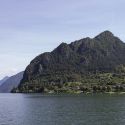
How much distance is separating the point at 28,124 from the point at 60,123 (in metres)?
9.94

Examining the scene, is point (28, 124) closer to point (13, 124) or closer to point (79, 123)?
point (13, 124)

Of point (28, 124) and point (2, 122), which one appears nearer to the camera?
point (28, 124)

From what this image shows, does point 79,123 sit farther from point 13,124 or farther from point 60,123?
point 13,124

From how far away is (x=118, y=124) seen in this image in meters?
104

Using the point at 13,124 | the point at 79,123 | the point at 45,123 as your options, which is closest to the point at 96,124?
the point at 79,123

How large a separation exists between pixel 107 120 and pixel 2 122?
34198 mm

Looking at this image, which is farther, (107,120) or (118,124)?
(107,120)

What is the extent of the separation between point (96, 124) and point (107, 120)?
1053cm

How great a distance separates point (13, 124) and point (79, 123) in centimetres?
2034

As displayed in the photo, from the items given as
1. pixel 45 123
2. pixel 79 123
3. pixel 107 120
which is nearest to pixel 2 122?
pixel 45 123

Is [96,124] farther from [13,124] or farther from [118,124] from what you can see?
[13,124]

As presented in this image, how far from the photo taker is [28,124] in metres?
106

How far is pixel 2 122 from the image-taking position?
11344cm

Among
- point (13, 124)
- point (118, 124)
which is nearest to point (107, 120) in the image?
point (118, 124)
